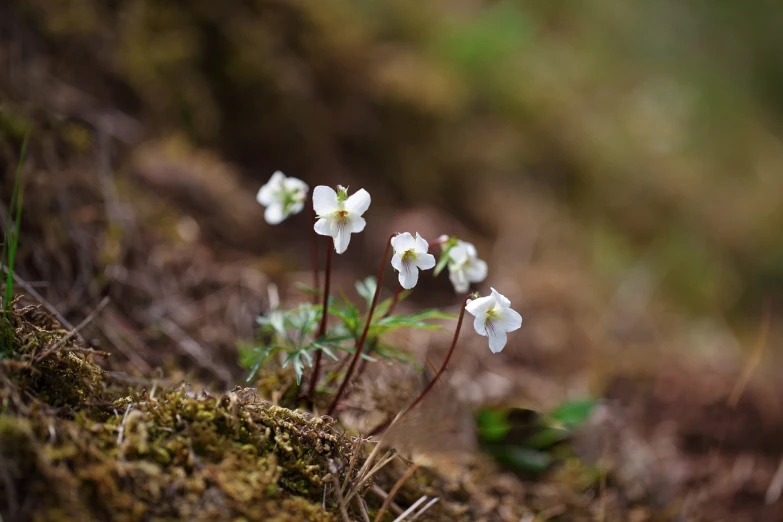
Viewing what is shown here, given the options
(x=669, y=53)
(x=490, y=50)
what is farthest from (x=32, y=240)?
(x=669, y=53)

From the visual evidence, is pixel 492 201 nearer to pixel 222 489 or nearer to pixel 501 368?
pixel 501 368

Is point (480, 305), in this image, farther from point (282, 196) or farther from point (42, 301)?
point (42, 301)

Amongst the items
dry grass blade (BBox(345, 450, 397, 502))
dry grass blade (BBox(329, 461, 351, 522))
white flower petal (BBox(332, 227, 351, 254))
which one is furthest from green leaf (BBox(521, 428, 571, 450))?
white flower petal (BBox(332, 227, 351, 254))

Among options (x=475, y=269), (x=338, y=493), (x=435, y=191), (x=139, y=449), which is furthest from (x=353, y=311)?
(x=435, y=191)

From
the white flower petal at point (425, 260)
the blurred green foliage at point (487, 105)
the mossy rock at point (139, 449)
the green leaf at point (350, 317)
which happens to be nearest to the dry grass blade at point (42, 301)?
the mossy rock at point (139, 449)

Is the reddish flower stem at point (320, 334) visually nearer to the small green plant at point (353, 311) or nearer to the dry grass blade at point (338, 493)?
the small green plant at point (353, 311)

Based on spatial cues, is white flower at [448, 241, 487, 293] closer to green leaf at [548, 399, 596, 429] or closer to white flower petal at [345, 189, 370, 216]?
white flower petal at [345, 189, 370, 216]
